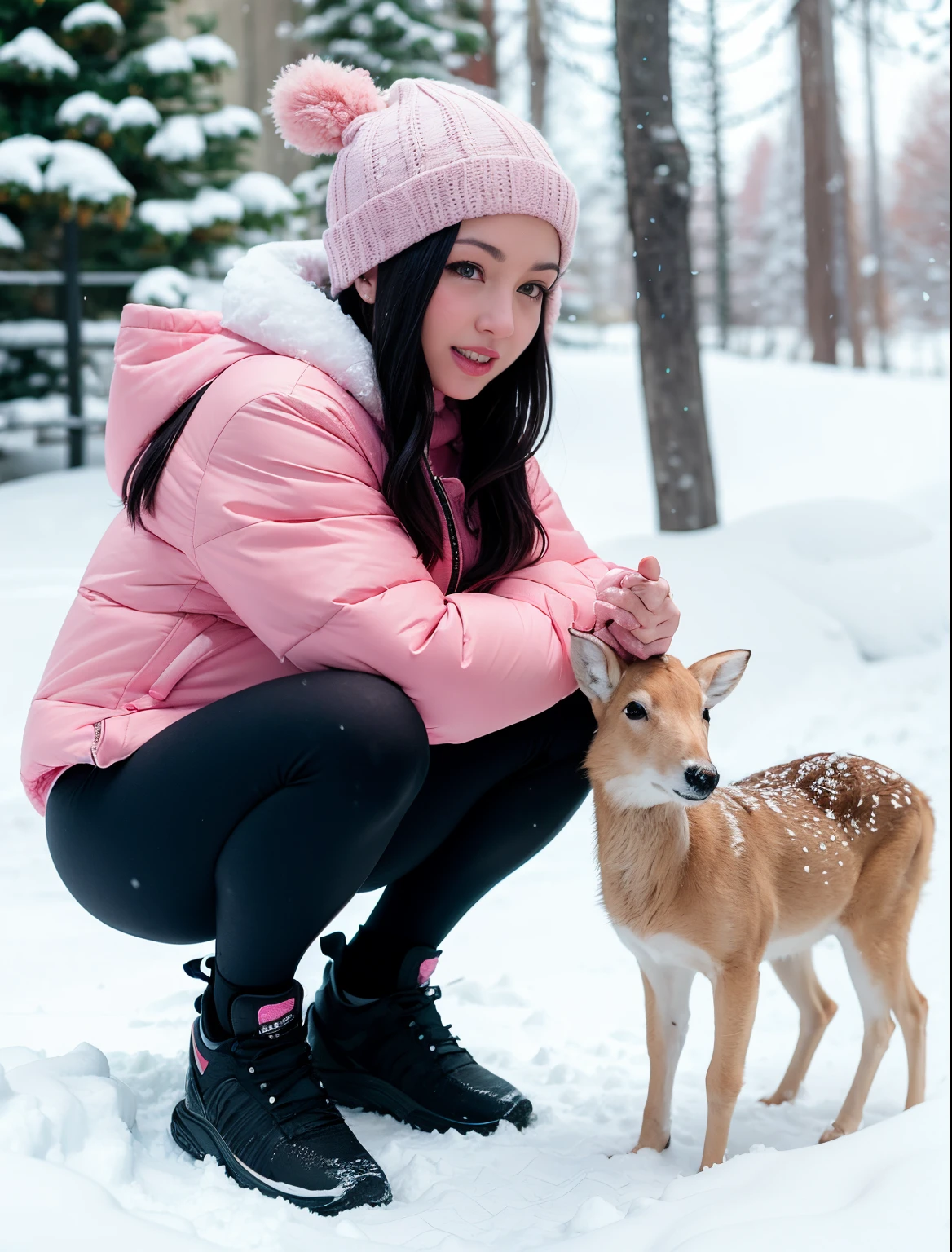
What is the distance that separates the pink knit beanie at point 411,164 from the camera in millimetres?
1763

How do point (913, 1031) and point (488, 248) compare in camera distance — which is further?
point (913, 1031)

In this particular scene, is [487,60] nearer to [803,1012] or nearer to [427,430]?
[427,430]

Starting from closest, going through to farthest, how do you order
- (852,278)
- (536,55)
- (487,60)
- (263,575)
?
1. (263,575)
2. (536,55)
3. (487,60)
4. (852,278)

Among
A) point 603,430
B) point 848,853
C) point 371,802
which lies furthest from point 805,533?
point 371,802

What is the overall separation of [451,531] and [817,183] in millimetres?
9788

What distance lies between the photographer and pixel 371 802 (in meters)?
1.66

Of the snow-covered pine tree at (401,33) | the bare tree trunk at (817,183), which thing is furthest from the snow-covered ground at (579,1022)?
the bare tree trunk at (817,183)

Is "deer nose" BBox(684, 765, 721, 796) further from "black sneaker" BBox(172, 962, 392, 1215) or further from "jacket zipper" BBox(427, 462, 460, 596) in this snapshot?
"black sneaker" BBox(172, 962, 392, 1215)

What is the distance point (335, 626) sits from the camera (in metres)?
1.66

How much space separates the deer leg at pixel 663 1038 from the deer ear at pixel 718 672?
0.47 metres

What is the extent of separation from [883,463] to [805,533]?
1724 millimetres

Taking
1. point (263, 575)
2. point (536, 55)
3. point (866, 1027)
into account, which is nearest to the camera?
point (263, 575)

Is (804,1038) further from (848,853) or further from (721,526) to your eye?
(721,526)

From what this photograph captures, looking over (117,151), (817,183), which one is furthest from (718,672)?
(817,183)
